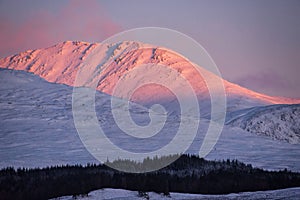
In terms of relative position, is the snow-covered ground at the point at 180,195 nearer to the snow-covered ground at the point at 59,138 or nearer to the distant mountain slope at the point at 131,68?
the snow-covered ground at the point at 59,138

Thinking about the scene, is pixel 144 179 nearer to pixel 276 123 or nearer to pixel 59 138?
pixel 59 138

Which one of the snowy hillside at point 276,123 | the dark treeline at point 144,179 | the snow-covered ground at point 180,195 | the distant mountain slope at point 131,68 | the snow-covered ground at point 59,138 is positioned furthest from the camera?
the distant mountain slope at point 131,68

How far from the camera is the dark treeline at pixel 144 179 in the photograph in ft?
144

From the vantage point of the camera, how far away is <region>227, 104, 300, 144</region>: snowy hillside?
8800 centimetres

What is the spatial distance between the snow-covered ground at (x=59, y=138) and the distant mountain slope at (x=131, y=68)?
58175 millimetres

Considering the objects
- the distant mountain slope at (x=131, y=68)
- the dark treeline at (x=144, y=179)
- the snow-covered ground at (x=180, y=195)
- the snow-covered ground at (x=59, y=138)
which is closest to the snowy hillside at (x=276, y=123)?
the snow-covered ground at (x=59, y=138)

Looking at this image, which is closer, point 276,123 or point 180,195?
point 180,195

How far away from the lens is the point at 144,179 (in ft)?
160

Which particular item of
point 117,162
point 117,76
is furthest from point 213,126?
point 117,76

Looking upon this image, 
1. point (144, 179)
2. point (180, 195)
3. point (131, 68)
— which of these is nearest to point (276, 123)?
point (144, 179)

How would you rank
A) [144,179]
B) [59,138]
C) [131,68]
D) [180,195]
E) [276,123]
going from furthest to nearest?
[131,68]
[276,123]
[59,138]
[144,179]
[180,195]

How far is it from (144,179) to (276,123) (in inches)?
1870

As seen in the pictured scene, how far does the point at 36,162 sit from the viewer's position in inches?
2189

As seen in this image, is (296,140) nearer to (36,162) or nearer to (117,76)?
(36,162)
